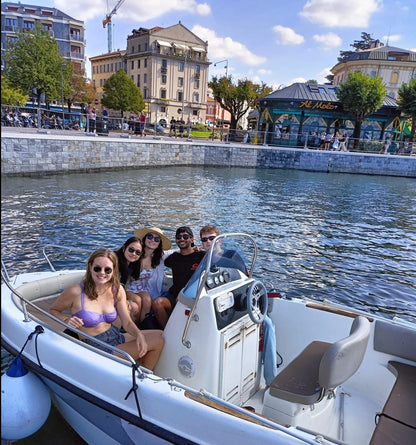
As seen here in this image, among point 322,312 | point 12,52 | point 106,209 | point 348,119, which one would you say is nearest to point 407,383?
point 322,312

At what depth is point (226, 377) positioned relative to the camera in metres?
3.23

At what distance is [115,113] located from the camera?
6450 cm

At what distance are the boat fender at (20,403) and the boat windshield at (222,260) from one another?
4.96ft

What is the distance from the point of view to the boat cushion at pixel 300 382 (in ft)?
9.84

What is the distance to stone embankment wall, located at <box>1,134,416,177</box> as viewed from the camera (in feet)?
57.0

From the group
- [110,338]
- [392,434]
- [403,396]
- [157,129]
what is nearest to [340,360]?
[392,434]

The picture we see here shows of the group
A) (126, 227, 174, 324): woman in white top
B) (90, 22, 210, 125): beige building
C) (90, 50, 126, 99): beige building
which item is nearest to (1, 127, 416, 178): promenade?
(126, 227, 174, 324): woman in white top

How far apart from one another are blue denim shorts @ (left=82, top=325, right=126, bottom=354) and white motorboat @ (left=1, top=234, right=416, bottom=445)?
17 cm

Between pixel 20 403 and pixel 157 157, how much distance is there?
72.4 ft

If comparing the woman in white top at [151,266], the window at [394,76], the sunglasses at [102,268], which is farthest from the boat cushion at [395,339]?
the window at [394,76]

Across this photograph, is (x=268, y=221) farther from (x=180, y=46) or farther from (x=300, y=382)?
(x=180, y=46)

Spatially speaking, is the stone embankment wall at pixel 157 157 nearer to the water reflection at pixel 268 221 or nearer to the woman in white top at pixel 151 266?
the water reflection at pixel 268 221

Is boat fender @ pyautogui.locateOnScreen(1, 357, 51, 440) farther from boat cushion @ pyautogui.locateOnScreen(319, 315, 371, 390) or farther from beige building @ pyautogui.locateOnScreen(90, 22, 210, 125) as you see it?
beige building @ pyautogui.locateOnScreen(90, 22, 210, 125)

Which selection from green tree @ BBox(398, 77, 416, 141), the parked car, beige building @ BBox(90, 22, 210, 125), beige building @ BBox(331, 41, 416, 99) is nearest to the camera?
the parked car
